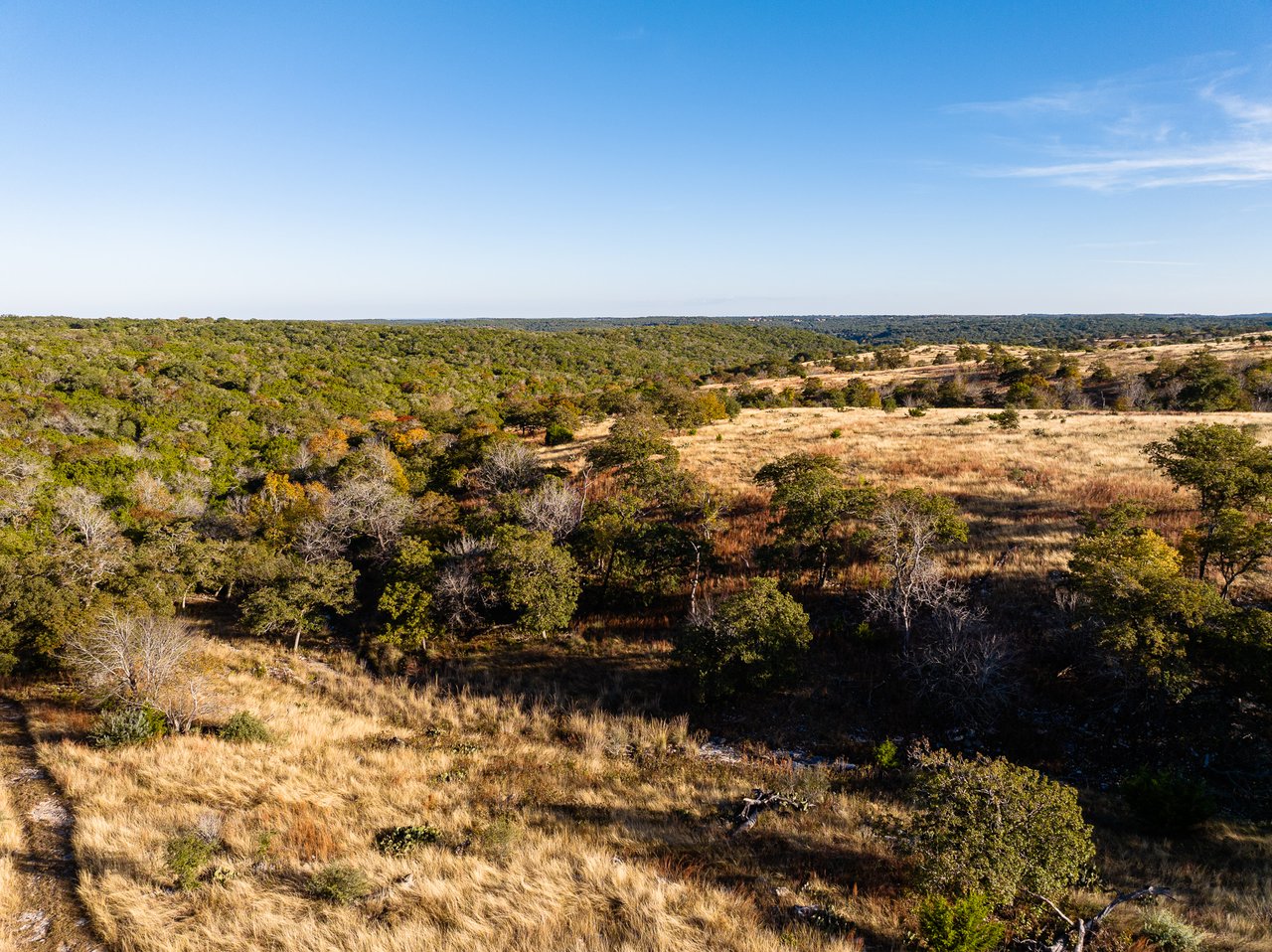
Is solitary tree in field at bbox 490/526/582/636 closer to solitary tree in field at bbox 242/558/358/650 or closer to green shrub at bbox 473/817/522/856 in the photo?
solitary tree in field at bbox 242/558/358/650

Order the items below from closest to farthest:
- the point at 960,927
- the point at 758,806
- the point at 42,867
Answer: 1. the point at 960,927
2. the point at 42,867
3. the point at 758,806

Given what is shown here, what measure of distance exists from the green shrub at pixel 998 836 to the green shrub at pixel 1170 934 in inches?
38.8

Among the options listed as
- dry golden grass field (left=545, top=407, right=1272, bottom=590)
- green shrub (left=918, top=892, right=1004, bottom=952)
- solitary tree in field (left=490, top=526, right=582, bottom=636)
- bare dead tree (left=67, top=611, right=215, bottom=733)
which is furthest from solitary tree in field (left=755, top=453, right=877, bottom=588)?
bare dead tree (left=67, top=611, right=215, bottom=733)

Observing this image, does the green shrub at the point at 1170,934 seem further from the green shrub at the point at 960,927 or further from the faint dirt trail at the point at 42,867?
the faint dirt trail at the point at 42,867

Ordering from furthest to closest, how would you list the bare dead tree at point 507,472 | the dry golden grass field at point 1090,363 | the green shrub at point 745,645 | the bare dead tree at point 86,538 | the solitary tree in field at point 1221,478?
the dry golden grass field at point 1090,363 → the bare dead tree at point 507,472 → the bare dead tree at point 86,538 → the solitary tree in field at point 1221,478 → the green shrub at point 745,645

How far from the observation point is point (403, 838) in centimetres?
997

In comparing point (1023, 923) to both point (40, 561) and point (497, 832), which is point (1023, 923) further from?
point (40, 561)

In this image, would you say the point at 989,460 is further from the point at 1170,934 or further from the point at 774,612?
the point at 1170,934

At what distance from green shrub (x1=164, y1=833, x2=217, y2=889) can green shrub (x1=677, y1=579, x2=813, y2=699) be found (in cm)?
1151

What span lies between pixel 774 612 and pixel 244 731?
14.5m

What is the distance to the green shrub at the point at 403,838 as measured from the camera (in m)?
9.60

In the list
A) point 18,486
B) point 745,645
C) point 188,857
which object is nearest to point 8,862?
point 188,857

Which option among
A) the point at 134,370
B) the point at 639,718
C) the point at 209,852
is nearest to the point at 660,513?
the point at 639,718

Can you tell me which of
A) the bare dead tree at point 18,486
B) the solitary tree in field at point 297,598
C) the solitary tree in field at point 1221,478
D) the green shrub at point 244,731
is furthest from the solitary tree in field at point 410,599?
the bare dead tree at point 18,486
